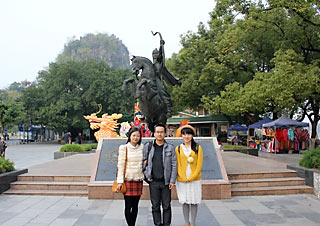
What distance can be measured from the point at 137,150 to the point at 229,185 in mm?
3449

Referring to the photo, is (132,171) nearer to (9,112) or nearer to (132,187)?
(132,187)

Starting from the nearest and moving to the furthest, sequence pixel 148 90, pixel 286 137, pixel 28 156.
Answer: pixel 148 90
pixel 28 156
pixel 286 137

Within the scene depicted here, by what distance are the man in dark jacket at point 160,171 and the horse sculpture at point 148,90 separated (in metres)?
4.19

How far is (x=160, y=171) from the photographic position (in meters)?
4.15

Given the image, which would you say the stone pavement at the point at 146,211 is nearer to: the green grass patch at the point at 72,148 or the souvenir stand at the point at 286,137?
the green grass patch at the point at 72,148

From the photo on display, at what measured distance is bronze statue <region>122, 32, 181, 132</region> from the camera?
8.34 meters

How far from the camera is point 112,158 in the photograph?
7.54m

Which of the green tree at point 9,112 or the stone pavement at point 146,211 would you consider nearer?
the stone pavement at point 146,211

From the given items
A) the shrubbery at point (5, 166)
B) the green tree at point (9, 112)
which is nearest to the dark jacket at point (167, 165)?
the shrubbery at point (5, 166)

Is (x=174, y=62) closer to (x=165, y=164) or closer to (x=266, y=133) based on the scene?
(x=266, y=133)

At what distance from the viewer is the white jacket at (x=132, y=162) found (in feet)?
13.6

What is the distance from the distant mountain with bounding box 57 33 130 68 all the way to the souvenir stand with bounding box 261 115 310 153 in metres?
94.0

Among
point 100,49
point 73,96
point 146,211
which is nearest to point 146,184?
point 146,211

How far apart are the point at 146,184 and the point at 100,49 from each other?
112 metres
